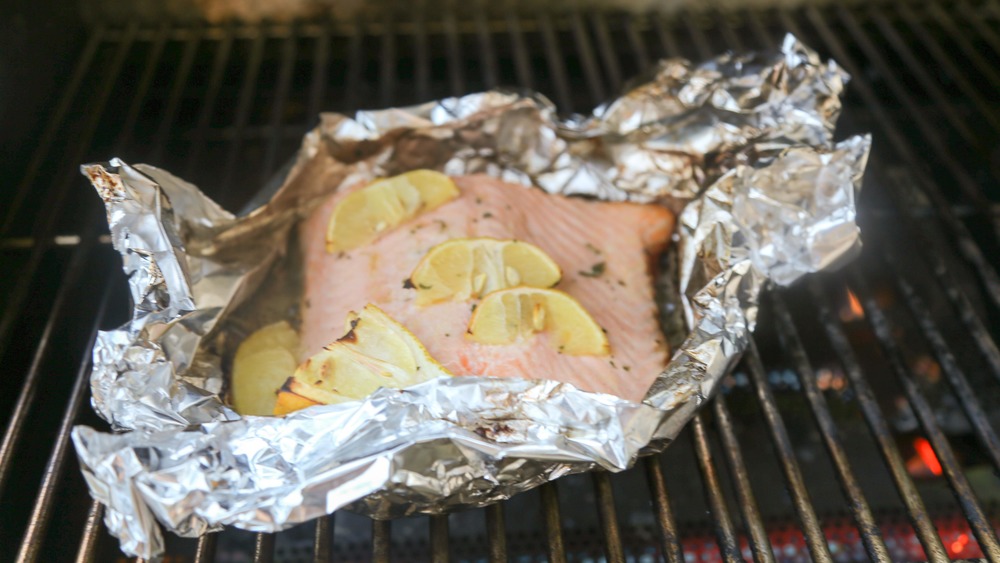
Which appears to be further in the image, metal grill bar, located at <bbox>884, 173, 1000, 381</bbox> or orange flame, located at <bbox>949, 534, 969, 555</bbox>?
orange flame, located at <bbox>949, 534, 969, 555</bbox>

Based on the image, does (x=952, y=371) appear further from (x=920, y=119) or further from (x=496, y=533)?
(x=496, y=533)

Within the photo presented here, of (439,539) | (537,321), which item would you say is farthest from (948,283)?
(439,539)

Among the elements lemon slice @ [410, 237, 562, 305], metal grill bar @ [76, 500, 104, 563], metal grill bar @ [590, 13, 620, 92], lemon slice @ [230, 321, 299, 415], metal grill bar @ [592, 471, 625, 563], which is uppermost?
metal grill bar @ [590, 13, 620, 92]

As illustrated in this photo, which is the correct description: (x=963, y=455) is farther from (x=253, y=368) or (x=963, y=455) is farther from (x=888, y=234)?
(x=253, y=368)

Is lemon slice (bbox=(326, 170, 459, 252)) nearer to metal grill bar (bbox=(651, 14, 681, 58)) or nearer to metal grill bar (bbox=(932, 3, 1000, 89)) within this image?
metal grill bar (bbox=(651, 14, 681, 58))

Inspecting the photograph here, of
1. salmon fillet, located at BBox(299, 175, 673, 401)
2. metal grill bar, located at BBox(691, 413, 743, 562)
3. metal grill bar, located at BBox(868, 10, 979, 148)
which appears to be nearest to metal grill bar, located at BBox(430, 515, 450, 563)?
salmon fillet, located at BBox(299, 175, 673, 401)

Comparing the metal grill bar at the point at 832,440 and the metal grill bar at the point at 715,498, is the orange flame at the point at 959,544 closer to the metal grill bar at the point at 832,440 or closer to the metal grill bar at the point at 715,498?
the metal grill bar at the point at 832,440

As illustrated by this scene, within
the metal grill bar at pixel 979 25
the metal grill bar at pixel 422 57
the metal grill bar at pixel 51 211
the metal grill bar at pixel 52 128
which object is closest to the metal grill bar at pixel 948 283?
the metal grill bar at pixel 979 25
